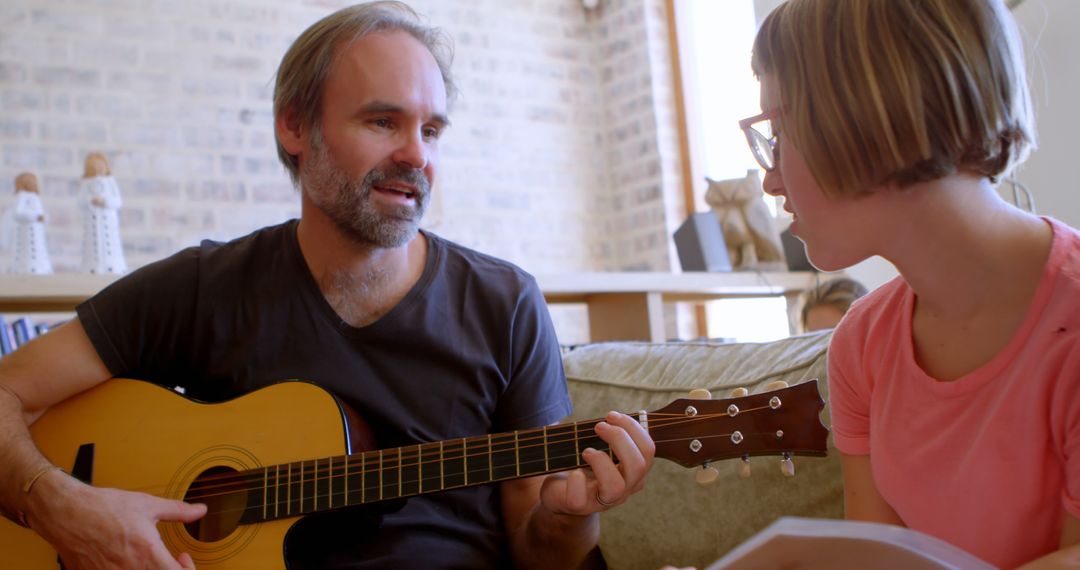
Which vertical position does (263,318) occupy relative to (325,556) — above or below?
above

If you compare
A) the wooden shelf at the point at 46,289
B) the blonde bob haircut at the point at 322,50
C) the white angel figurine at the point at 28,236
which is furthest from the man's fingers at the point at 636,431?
the white angel figurine at the point at 28,236

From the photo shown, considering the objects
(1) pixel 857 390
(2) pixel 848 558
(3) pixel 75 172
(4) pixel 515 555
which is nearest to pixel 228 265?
(4) pixel 515 555

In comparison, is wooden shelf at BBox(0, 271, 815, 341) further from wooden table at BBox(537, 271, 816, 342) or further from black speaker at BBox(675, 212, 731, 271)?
black speaker at BBox(675, 212, 731, 271)

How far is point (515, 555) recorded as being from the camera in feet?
5.15

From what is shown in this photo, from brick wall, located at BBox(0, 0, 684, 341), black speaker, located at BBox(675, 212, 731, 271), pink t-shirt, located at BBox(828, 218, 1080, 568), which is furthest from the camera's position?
brick wall, located at BBox(0, 0, 684, 341)

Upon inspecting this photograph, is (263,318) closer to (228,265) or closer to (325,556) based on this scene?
(228,265)

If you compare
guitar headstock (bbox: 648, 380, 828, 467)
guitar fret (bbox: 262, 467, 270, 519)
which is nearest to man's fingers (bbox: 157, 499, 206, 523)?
guitar fret (bbox: 262, 467, 270, 519)

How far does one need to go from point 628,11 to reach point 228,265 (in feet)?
12.3

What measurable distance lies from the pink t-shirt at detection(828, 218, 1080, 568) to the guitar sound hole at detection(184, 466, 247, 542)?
0.92 meters

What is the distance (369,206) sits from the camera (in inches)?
64.6

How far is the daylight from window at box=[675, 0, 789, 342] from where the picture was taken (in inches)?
184

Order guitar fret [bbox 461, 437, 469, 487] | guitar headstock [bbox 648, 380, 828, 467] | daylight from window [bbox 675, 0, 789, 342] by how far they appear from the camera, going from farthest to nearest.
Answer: daylight from window [bbox 675, 0, 789, 342], guitar fret [bbox 461, 437, 469, 487], guitar headstock [bbox 648, 380, 828, 467]

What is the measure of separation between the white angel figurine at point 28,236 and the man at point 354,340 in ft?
3.90

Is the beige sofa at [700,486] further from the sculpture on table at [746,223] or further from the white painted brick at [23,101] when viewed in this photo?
the white painted brick at [23,101]
